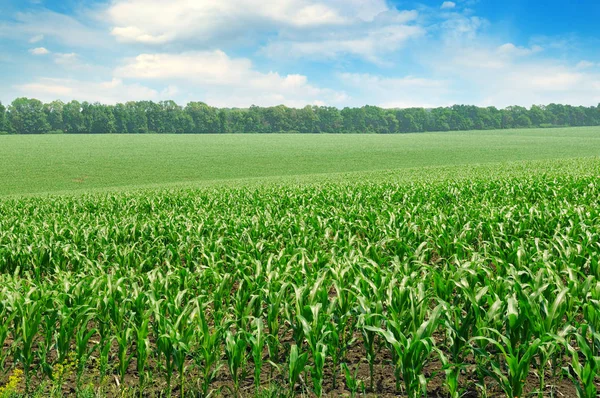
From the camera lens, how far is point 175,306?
4582 mm

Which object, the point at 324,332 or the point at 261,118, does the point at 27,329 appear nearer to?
the point at 324,332

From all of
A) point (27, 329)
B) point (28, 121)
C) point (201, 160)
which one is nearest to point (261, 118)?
point (28, 121)

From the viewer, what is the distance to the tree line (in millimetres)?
124750

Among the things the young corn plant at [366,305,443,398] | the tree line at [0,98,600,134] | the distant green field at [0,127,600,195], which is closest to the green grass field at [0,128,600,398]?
the young corn plant at [366,305,443,398]

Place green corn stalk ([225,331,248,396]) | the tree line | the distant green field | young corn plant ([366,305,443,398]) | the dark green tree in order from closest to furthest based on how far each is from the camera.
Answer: young corn plant ([366,305,443,398])
green corn stalk ([225,331,248,396])
the distant green field
the dark green tree
the tree line

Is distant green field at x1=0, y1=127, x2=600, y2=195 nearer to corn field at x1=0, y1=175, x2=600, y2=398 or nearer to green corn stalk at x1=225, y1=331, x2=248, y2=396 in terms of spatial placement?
corn field at x1=0, y1=175, x2=600, y2=398

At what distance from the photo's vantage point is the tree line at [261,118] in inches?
4911

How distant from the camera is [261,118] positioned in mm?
142500

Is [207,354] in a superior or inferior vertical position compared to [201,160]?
inferior

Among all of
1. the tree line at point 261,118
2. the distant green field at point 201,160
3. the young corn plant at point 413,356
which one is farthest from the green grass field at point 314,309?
the tree line at point 261,118

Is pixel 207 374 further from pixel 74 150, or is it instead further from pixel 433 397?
pixel 74 150

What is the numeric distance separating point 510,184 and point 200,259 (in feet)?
40.2

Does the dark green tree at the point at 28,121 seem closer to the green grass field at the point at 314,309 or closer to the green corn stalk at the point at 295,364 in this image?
the green grass field at the point at 314,309

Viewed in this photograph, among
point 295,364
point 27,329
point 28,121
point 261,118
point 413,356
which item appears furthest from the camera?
point 261,118
